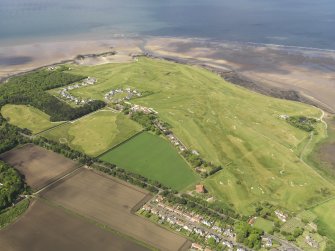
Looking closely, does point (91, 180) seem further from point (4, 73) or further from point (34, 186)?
point (4, 73)

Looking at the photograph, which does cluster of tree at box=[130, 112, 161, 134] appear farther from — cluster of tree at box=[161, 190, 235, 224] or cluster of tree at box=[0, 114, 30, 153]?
cluster of tree at box=[0, 114, 30, 153]

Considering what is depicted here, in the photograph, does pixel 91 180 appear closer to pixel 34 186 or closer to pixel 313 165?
pixel 34 186

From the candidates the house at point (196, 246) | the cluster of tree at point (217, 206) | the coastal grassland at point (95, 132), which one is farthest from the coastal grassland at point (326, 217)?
the coastal grassland at point (95, 132)

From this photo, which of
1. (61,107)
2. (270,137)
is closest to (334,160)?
(270,137)

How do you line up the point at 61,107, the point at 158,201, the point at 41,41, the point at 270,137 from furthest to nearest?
the point at 41,41 → the point at 61,107 → the point at 270,137 → the point at 158,201

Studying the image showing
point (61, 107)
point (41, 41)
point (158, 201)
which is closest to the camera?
point (158, 201)

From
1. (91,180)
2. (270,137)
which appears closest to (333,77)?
(270,137)

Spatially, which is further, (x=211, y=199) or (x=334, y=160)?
→ (x=334, y=160)
